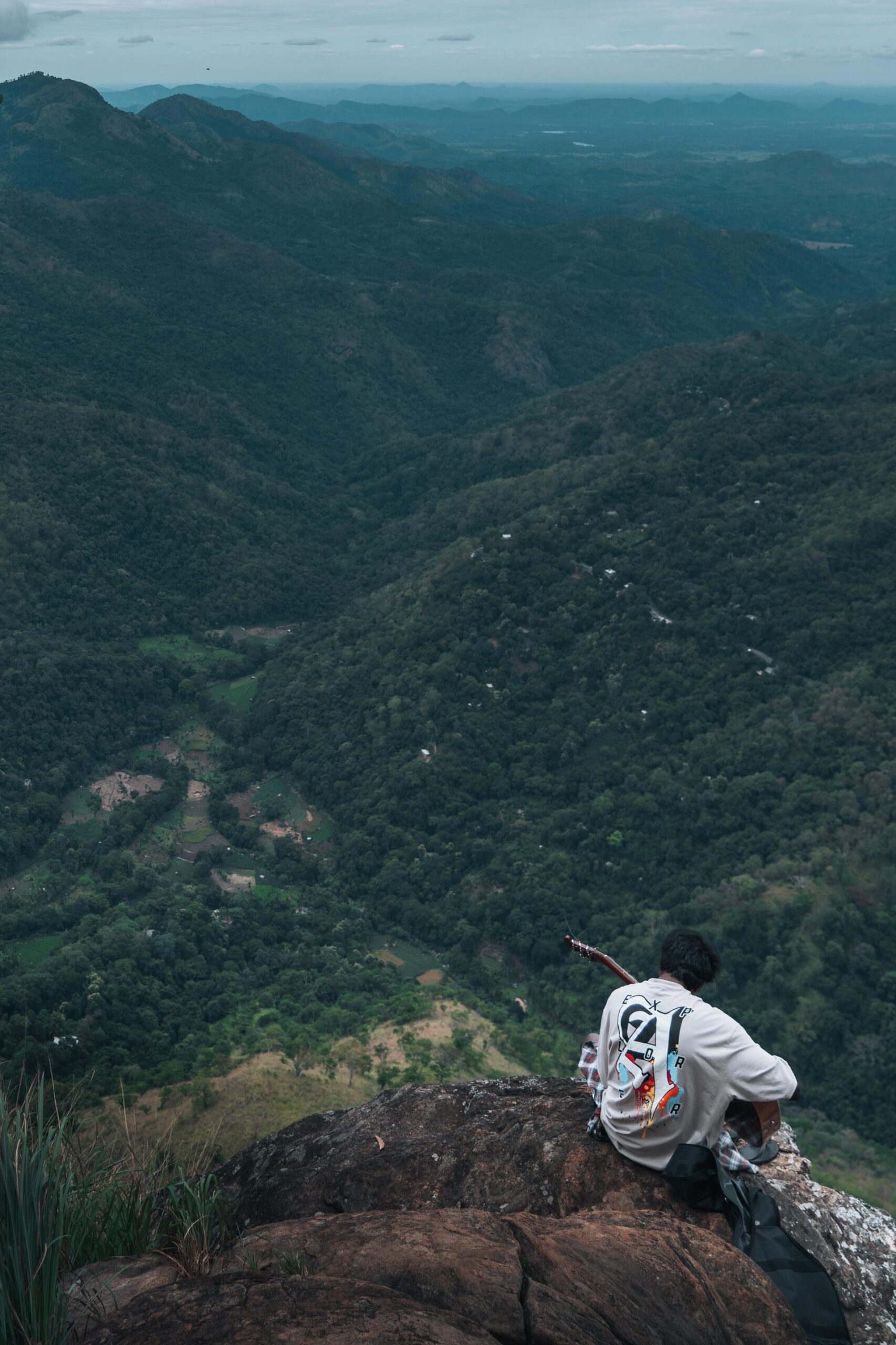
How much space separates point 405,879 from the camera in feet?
176

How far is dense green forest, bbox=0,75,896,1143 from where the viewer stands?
43.5 m

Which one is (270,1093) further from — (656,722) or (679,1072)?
(656,722)

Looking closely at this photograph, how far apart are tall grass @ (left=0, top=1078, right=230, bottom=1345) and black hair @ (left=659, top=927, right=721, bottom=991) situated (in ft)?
13.5

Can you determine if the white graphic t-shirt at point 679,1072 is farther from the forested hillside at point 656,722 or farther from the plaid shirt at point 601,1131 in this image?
the forested hillside at point 656,722

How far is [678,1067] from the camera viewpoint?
291 inches

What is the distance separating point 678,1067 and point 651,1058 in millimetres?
216

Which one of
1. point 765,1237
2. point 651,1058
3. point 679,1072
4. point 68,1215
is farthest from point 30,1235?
point 765,1237

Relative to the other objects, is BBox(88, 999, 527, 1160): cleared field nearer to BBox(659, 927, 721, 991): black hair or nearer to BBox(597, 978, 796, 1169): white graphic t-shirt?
BBox(597, 978, 796, 1169): white graphic t-shirt

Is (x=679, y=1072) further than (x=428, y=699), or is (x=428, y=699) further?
(x=428, y=699)

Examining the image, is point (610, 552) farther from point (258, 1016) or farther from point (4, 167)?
point (4, 167)

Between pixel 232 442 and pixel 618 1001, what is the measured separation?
10144cm

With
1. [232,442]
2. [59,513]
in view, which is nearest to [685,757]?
[59,513]

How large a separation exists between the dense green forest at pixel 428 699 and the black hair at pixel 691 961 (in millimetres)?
13124

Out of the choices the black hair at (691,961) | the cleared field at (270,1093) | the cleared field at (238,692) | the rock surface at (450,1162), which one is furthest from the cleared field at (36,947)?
the black hair at (691,961)
